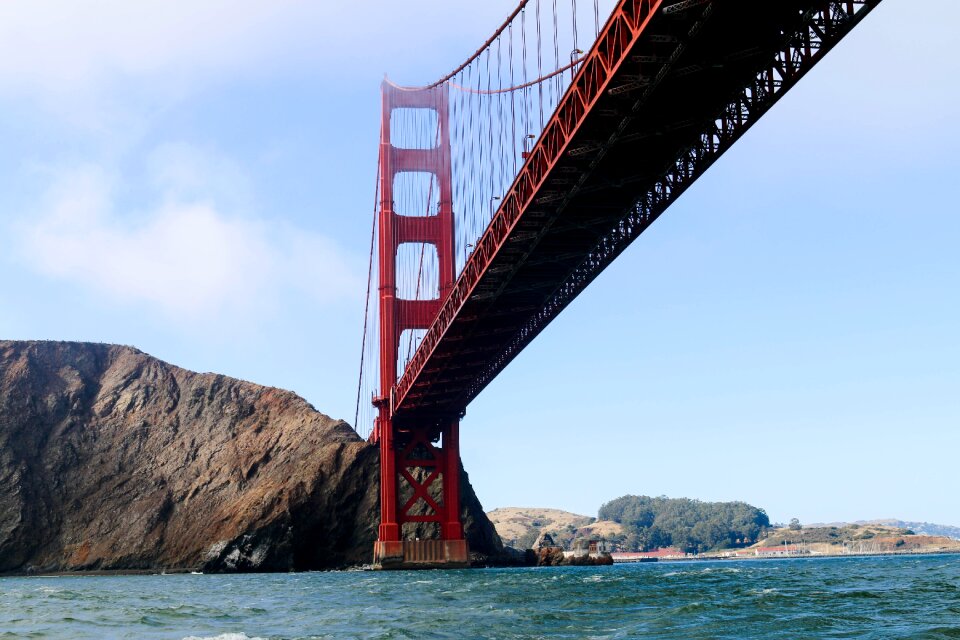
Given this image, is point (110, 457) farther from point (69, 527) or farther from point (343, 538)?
point (343, 538)

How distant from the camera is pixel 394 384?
54969 mm

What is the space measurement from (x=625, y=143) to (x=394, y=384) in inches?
1247

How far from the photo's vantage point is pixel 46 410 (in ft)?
245

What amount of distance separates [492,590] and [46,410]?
5560cm

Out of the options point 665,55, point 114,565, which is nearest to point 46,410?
point 114,565

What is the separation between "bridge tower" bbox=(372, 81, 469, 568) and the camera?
54.6 metres

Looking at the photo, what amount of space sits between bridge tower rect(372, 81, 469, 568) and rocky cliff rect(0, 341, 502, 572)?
568cm

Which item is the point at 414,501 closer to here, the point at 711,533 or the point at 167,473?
the point at 167,473

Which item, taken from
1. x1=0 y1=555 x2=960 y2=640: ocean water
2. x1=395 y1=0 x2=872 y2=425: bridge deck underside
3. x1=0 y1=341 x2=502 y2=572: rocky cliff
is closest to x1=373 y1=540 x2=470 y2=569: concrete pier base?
x1=0 y1=341 x2=502 y2=572: rocky cliff

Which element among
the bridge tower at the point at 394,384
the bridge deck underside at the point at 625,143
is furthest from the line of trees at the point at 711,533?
the bridge deck underside at the point at 625,143

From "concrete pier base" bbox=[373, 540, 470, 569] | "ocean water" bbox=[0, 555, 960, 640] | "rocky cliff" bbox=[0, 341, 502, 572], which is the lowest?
"ocean water" bbox=[0, 555, 960, 640]

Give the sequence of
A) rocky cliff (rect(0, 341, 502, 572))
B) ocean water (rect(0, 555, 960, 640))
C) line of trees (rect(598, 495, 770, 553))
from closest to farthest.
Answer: ocean water (rect(0, 555, 960, 640)) → rocky cliff (rect(0, 341, 502, 572)) → line of trees (rect(598, 495, 770, 553))

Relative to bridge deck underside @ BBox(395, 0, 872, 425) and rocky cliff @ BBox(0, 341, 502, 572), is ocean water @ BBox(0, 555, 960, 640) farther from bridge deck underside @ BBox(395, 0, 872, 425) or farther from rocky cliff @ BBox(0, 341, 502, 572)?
rocky cliff @ BBox(0, 341, 502, 572)

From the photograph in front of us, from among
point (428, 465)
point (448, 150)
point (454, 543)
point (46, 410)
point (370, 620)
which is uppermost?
point (448, 150)
